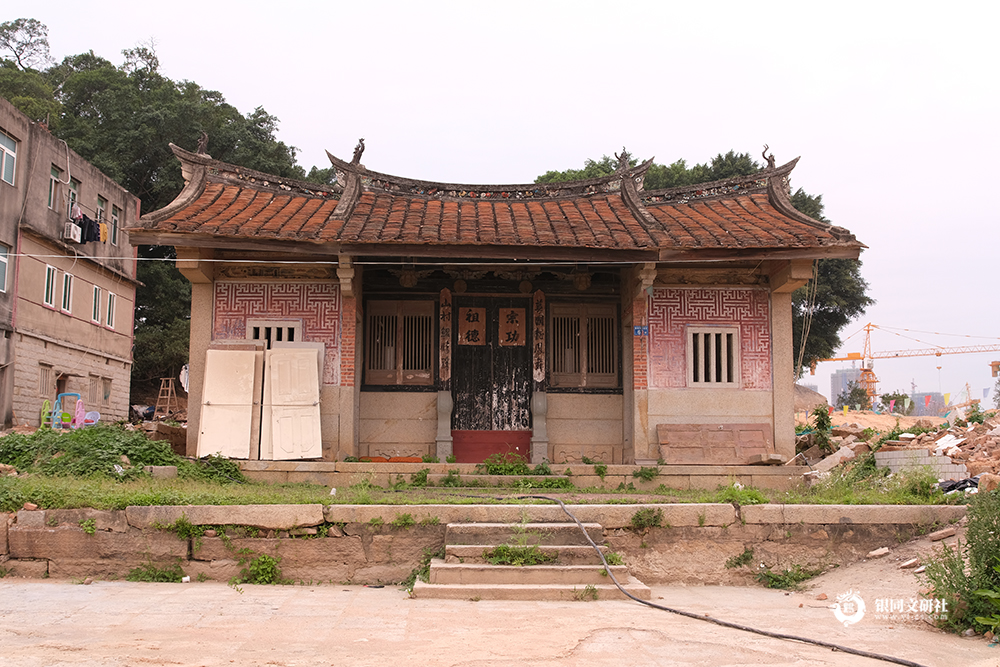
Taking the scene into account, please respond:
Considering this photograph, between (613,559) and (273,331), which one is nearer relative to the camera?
(613,559)

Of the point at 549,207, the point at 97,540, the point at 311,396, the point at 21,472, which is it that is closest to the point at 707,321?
the point at 549,207

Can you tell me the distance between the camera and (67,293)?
23.1m

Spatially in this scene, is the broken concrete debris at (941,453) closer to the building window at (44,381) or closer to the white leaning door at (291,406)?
the white leaning door at (291,406)

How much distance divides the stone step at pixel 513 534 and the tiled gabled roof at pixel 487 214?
177 inches

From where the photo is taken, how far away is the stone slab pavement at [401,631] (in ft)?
16.3

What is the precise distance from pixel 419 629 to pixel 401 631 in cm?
14

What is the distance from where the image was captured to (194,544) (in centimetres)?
783

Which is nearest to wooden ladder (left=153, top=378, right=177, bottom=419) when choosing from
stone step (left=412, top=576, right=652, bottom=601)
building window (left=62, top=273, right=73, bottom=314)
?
building window (left=62, top=273, right=73, bottom=314)

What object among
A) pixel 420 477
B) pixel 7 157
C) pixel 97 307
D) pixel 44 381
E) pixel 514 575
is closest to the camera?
pixel 514 575

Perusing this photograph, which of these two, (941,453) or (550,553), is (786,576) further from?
(941,453)

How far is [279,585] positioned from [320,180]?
31663 millimetres

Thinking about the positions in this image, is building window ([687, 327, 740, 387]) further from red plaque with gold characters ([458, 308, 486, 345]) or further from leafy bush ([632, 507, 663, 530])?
leafy bush ([632, 507, 663, 530])

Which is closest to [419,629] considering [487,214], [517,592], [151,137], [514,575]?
[517,592]

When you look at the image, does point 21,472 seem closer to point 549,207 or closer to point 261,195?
point 261,195
